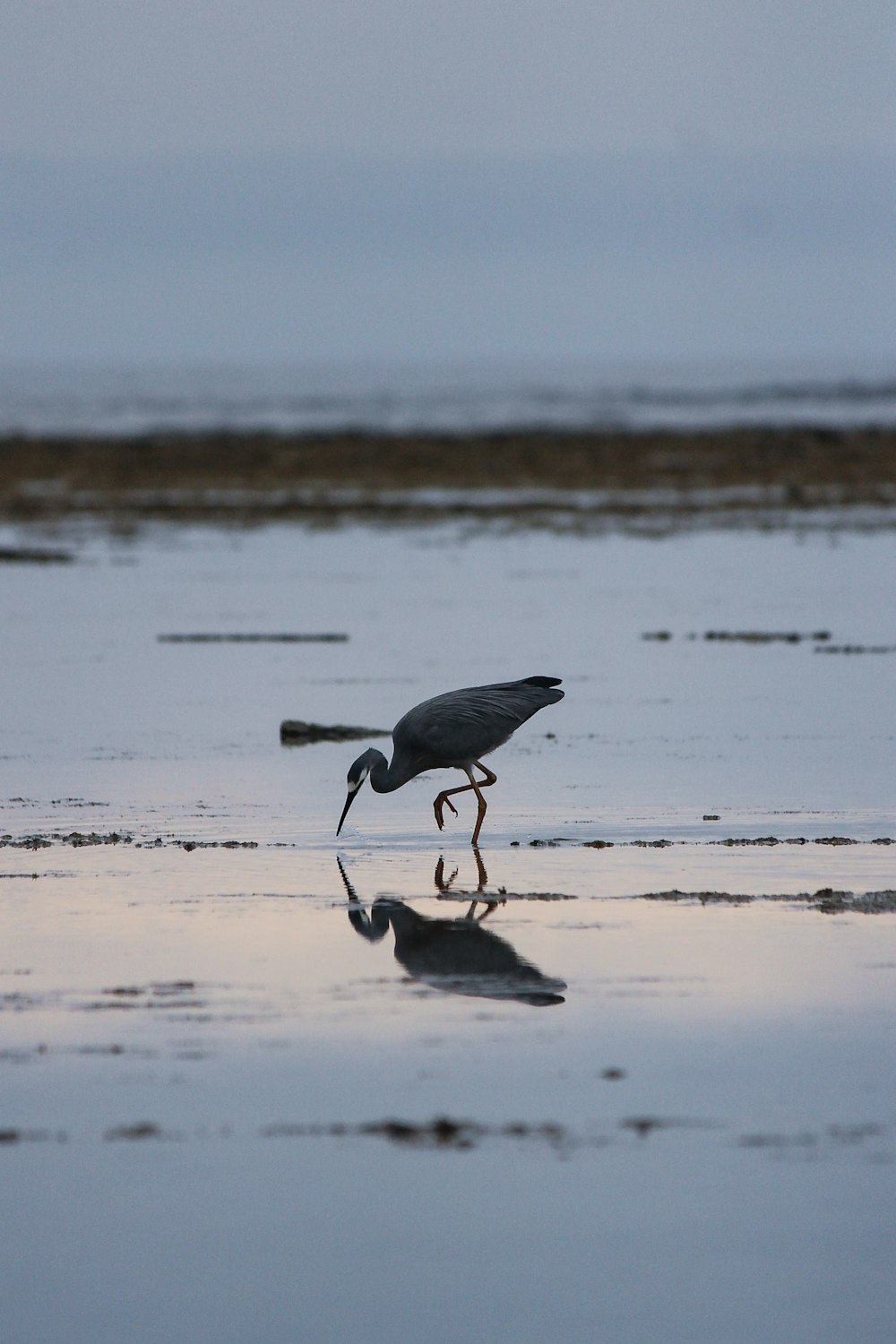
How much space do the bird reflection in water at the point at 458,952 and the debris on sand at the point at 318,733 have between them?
4.32m

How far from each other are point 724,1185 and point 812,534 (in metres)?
25.0

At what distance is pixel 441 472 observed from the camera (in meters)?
46.7

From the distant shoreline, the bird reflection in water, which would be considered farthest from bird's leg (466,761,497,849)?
the distant shoreline

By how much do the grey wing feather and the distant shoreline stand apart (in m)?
23.5

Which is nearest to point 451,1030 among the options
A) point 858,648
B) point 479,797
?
point 479,797

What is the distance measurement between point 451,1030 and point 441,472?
40.0 m

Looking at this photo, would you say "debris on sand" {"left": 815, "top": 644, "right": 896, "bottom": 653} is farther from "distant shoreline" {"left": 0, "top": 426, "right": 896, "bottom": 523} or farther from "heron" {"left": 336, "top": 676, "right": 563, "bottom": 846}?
"distant shoreline" {"left": 0, "top": 426, "right": 896, "bottom": 523}

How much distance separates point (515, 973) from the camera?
309 inches

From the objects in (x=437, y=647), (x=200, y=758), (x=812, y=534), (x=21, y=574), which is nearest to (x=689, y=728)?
(x=200, y=758)

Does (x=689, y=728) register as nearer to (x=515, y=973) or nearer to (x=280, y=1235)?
(x=515, y=973)

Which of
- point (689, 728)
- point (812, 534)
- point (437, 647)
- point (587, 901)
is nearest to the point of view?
point (587, 901)

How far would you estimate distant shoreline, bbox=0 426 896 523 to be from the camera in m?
37.4

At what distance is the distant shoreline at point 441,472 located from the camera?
1471 inches

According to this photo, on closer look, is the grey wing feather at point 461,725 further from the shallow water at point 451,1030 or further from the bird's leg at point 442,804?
the shallow water at point 451,1030
